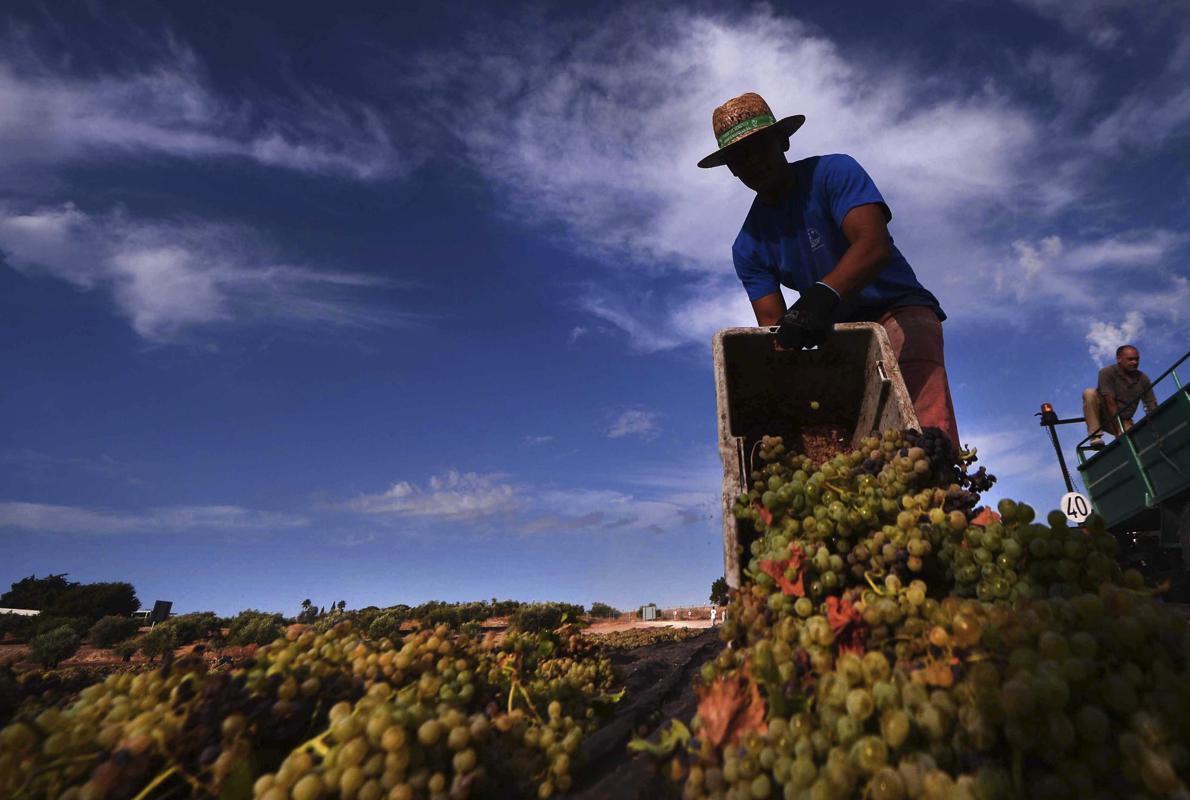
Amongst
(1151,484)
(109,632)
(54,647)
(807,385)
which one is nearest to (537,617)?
(54,647)

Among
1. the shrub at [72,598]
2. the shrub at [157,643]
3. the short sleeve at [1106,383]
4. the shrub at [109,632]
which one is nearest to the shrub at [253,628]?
the shrub at [157,643]

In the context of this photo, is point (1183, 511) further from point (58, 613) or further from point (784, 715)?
point (58, 613)

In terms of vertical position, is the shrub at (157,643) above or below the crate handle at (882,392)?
below

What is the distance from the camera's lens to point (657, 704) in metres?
3.77

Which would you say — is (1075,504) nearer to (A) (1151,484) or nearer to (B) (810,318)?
(A) (1151,484)

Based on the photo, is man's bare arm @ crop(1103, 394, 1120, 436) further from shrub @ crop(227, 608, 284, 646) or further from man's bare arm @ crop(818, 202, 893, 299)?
shrub @ crop(227, 608, 284, 646)

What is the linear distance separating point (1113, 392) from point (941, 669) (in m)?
12.6

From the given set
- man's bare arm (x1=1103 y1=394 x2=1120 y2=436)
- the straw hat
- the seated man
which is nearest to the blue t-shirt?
the straw hat

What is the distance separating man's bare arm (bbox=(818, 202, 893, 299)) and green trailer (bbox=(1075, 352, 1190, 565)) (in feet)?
24.3

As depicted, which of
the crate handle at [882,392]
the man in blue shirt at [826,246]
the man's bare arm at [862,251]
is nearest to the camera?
the crate handle at [882,392]

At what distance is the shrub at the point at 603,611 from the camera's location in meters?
30.3

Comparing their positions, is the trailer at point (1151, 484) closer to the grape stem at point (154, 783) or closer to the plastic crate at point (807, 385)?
the plastic crate at point (807, 385)

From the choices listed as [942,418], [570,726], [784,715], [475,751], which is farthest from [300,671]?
[942,418]

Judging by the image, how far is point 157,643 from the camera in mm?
16969
